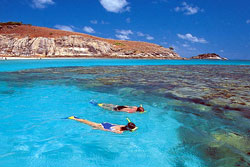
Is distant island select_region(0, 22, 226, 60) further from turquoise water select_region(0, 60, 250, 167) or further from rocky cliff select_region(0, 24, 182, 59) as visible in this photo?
turquoise water select_region(0, 60, 250, 167)

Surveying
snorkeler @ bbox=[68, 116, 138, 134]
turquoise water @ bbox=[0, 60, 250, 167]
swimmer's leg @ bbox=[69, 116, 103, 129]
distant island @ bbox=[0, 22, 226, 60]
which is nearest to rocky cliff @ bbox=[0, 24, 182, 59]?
distant island @ bbox=[0, 22, 226, 60]

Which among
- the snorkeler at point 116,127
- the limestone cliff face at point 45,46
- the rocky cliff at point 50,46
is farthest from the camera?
the rocky cliff at point 50,46

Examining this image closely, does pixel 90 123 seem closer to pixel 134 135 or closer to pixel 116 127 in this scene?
pixel 116 127

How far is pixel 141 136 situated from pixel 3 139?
13.8ft

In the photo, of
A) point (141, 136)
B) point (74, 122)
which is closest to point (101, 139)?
point (141, 136)

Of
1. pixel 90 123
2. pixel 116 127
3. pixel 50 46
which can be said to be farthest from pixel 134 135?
pixel 50 46

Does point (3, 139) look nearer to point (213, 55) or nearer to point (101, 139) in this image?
point (101, 139)

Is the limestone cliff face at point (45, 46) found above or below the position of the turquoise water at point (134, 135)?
above

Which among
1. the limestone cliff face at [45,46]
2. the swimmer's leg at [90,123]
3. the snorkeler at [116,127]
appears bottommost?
the swimmer's leg at [90,123]

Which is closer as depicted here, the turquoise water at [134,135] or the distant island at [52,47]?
the turquoise water at [134,135]

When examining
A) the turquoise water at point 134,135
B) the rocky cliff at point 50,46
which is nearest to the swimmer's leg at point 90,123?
the turquoise water at point 134,135

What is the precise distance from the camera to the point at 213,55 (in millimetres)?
125625

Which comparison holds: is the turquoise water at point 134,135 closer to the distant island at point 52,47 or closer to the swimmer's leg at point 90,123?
the swimmer's leg at point 90,123

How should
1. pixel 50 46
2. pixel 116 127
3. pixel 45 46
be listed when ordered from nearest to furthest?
pixel 116 127 → pixel 45 46 → pixel 50 46
